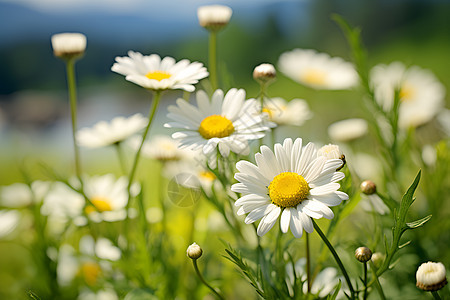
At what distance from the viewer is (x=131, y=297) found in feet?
1.46

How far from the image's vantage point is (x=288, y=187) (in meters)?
0.36

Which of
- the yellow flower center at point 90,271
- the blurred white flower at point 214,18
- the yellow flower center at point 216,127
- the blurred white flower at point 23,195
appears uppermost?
the blurred white flower at point 214,18

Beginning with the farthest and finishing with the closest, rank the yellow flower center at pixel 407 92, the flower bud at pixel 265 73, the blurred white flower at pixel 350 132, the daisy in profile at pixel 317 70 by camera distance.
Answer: the yellow flower center at pixel 407 92, the daisy in profile at pixel 317 70, the blurred white flower at pixel 350 132, the flower bud at pixel 265 73

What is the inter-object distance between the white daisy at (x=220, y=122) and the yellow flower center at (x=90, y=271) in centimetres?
A: 35

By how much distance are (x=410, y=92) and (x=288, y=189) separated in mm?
748

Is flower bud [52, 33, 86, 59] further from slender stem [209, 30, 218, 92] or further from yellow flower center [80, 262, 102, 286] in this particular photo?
yellow flower center [80, 262, 102, 286]

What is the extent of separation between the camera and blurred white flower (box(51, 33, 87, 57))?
0.51 metres

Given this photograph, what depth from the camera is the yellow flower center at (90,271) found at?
→ 682 millimetres

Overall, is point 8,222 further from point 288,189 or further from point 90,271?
point 288,189

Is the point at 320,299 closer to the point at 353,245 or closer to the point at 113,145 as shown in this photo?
the point at 353,245

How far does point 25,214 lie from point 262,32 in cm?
515

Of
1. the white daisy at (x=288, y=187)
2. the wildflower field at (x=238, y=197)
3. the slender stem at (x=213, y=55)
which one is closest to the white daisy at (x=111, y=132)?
the wildflower field at (x=238, y=197)

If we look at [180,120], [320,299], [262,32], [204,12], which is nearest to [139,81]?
[180,120]

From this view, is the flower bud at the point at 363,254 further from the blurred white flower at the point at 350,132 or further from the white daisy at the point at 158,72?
the blurred white flower at the point at 350,132
